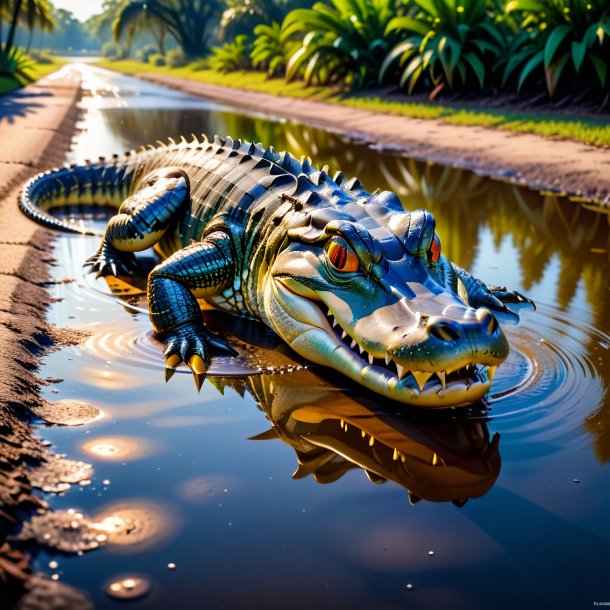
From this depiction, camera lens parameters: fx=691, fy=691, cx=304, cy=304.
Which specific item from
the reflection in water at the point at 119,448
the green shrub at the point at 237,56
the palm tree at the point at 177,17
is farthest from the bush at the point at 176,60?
the reflection in water at the point at 119,448

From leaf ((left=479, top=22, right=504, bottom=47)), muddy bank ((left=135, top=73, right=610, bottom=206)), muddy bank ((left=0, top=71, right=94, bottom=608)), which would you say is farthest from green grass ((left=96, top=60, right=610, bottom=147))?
muddy bank ((left=0, top=71, right=94, bottom=608))

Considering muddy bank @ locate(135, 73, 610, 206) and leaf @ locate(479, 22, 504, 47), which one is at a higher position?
leaf @ locate(479, 22, 504, 47)

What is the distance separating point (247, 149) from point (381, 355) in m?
2.62

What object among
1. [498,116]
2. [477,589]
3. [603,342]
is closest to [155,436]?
[477,589]

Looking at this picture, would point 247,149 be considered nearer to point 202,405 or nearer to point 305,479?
point 202,405

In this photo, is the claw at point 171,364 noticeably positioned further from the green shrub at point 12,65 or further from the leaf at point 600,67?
the green shrub at point 12,65

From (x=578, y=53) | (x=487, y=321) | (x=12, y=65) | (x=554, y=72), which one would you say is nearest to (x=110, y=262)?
(x=487, y=321)

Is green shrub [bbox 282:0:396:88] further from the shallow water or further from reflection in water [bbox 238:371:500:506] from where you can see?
reflection in water [bbox 238:371:500:506]

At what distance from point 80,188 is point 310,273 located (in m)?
4.41

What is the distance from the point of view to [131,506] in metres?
2.49

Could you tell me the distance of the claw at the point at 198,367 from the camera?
358 cm

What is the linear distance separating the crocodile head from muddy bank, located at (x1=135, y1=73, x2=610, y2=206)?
221 inches

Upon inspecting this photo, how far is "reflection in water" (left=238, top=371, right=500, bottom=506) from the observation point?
273 centimetres

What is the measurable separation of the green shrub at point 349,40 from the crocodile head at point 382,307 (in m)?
16.6
